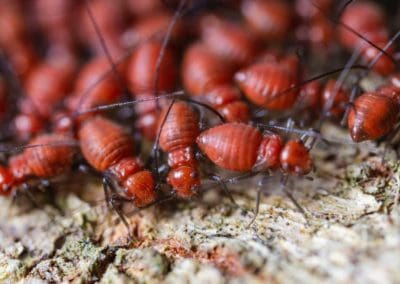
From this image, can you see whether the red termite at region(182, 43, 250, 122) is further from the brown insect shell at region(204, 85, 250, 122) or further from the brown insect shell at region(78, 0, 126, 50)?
the brown insect shell at region(78, 0, 126, 50)

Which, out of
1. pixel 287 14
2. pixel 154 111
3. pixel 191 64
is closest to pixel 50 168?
pixel 154 111

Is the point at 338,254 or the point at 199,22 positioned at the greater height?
the point at 199,22

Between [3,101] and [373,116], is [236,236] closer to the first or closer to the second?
[373,116]

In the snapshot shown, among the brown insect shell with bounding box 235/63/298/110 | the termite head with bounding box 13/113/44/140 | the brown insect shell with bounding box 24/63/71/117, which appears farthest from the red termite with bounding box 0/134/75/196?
the brown insect shell with bounding box 235/63/298/110

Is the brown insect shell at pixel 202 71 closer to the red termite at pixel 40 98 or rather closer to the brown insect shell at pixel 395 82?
the red termite at pixel 40 98

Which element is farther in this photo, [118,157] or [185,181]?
[118,157]

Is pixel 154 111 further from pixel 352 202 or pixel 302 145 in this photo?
pixel 352 202

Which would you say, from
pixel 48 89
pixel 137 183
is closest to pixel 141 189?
pixel 137 183

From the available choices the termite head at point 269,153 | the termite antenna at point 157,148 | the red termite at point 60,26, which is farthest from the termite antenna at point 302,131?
the red termite at point 60,26
